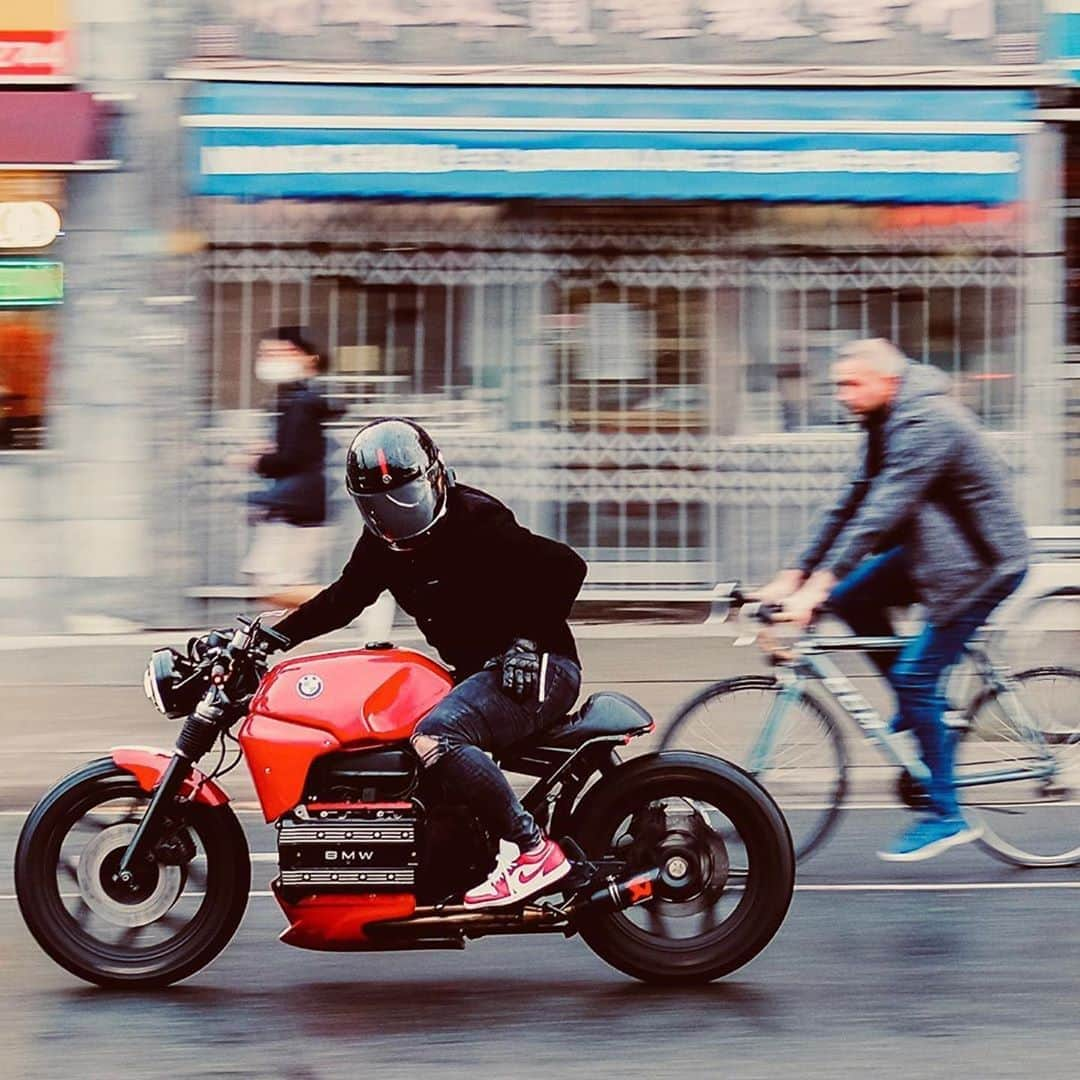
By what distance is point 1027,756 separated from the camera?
7.17 m

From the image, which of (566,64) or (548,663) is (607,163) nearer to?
(566,64)

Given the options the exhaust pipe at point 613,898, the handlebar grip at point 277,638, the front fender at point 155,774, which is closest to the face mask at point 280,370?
the handlebar grip at point 277,638

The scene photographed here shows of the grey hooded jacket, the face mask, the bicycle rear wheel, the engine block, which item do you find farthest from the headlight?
the face mask

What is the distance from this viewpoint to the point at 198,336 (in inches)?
476

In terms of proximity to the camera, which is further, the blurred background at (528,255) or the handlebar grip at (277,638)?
the blurred background at (528,255)

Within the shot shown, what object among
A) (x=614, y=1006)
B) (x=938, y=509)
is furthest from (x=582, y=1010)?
(x=938, y=509)

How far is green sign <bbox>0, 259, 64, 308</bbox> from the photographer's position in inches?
467

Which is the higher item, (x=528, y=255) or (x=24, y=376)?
(x=528, y=255)

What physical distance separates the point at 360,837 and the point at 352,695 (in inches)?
13.9

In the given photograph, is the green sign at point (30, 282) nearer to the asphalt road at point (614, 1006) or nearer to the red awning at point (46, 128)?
the red awning at point (46, 128)

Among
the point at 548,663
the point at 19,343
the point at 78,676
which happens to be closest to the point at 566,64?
the point at 19,343

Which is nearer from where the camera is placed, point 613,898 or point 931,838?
point 613,898

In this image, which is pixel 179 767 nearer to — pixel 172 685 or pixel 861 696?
pixel 172 685

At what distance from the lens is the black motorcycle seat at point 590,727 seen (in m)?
5.45
